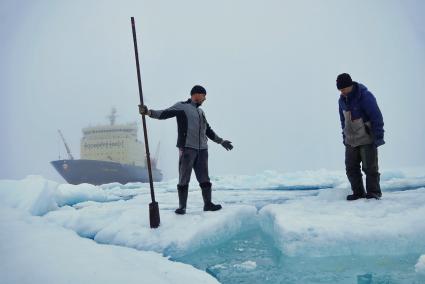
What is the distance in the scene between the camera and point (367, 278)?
212 cm

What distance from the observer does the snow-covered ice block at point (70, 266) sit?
1.59 meters

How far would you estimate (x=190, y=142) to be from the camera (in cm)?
410

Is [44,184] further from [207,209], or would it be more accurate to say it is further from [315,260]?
[315,260]

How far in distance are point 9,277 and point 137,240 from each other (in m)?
1.71

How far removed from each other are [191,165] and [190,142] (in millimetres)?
310

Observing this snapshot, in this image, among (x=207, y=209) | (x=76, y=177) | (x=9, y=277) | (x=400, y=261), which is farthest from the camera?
(x=76, y=177)

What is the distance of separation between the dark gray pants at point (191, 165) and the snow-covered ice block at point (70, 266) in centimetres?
165

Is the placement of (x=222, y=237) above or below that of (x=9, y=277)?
below

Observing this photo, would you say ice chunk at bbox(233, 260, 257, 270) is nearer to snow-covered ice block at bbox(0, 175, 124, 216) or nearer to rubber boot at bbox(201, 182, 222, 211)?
rubber boot at bbox(201, 182, 222, 211)

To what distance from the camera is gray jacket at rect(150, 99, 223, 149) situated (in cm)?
407

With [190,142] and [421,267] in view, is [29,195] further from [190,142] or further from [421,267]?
[421,267]

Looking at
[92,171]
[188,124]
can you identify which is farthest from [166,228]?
[92,171]

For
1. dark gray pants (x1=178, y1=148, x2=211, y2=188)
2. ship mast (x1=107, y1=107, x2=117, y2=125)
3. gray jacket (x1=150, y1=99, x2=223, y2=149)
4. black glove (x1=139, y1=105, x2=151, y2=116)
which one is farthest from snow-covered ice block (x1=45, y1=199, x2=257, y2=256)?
ship mast (x1=107, y1=107, x2=117, y2=125)

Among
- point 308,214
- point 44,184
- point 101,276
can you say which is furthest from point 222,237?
point 44,184
